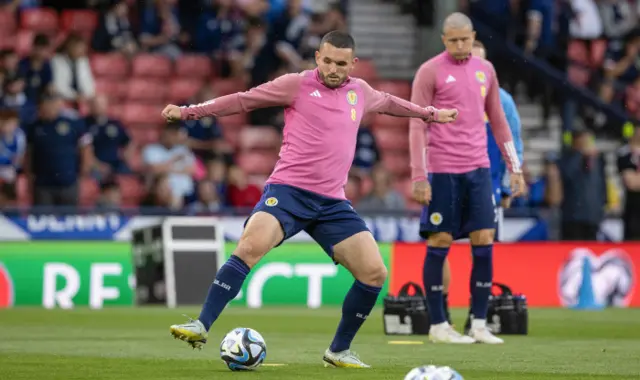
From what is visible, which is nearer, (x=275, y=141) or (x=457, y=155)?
(x=457, y=155)

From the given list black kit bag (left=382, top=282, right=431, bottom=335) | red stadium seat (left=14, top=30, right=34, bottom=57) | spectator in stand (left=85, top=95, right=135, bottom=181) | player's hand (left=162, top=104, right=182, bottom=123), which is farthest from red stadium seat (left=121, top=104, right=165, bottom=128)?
player's hand (left=162, top=104, right=182, bottom=123)

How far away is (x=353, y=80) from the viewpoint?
32.7ft

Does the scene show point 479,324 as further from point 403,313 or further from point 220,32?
point 220,32

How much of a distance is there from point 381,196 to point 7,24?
26.1ft

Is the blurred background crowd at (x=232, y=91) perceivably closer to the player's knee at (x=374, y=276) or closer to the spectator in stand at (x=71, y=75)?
the spectator in stand at (x=71, y=75)

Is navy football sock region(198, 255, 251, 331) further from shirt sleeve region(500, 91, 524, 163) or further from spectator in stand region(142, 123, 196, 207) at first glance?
spectator in stand region(142, 123, 196, 207)

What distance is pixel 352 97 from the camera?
386 inches

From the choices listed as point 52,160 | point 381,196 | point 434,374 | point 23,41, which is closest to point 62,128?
point 52,160

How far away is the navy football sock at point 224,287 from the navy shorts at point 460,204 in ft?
9.65

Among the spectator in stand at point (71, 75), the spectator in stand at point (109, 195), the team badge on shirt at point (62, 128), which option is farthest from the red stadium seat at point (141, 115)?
the team badge on shirt at point (62, 128)

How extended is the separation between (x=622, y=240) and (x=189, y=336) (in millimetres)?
12703

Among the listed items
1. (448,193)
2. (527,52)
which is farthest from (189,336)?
(527,52)

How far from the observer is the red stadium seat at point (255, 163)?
22.7 m

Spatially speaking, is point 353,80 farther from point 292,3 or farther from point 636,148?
point 292,3
